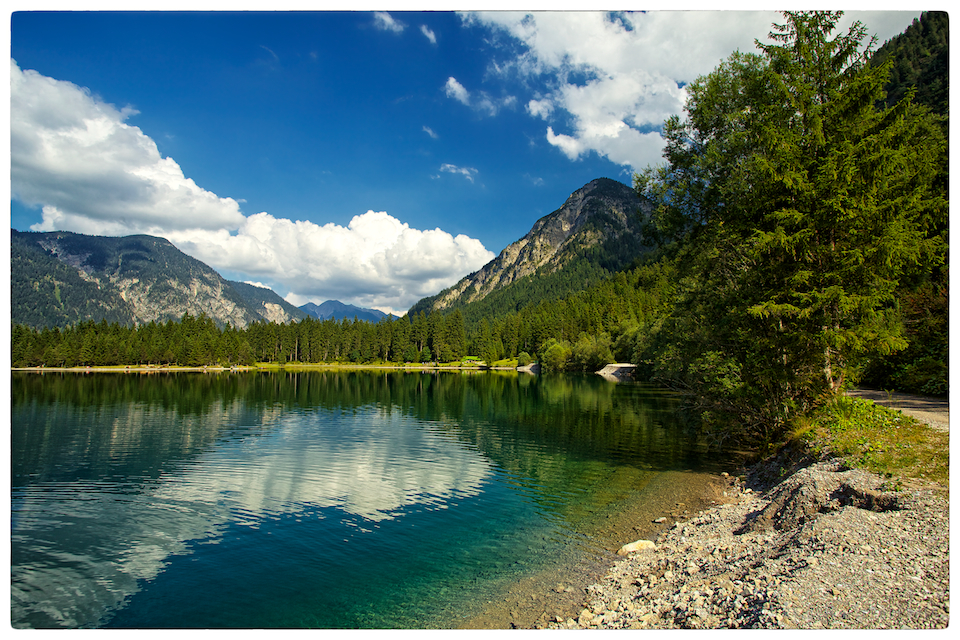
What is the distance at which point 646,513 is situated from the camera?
16000 mm

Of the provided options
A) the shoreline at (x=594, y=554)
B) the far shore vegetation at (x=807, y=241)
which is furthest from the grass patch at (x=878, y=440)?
the shoreline at (x=594, y=554)

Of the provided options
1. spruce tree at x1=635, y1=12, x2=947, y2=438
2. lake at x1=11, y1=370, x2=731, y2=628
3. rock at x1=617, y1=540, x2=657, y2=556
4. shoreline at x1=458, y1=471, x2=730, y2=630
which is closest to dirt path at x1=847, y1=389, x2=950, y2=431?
spruce tree at x1=635, y1=12, x2=947, y2=438

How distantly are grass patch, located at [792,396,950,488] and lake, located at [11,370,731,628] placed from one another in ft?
17.2

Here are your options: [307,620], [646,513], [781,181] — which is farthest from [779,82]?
[307,620]

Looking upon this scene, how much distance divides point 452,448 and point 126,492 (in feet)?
52.7

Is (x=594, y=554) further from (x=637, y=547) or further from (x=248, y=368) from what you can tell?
(x=248, y=368)

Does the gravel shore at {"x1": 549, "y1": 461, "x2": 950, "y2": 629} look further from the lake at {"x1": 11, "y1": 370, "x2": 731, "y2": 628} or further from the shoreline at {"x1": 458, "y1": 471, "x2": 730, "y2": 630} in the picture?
the lake at {"x1": 11, "y1": 370, "x2": 731, "y2": 628}

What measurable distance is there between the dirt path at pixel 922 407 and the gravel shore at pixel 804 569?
7219 millimetres

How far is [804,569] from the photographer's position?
340 inches

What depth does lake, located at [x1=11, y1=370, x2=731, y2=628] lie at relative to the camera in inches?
415

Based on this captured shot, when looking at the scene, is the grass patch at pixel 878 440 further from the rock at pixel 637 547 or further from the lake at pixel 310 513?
the rock at pixel 637 547

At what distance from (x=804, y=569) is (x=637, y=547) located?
189 inches

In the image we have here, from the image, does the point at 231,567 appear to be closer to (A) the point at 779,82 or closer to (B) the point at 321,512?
(B) the point at 321,512

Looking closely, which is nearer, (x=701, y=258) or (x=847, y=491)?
(x=847, y=491)
